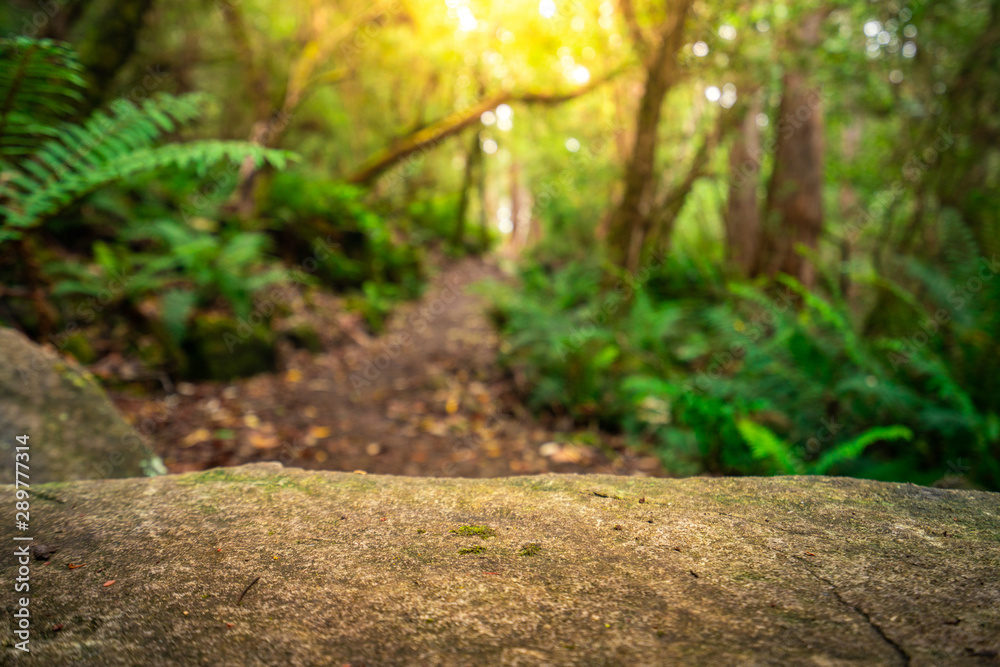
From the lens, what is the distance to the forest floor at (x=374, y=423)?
128 inches

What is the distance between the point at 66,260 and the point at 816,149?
7.97 metres

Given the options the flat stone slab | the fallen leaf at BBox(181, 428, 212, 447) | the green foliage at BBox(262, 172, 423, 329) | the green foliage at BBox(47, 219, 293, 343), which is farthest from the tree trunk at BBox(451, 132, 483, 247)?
the flat stone slab

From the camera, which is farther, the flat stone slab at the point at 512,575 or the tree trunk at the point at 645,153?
the tree trunk at the point at 645,153

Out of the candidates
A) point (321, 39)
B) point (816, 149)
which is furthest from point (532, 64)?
point (816, 149)

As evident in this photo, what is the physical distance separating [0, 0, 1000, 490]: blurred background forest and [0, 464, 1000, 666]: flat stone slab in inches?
49.1

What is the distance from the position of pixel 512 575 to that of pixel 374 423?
3248mm

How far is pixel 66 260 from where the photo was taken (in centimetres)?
439

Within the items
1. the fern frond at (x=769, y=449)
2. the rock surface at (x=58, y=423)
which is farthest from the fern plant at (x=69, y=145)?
the fern frond at (x=769, y=449)

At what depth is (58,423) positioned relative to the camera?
1885mm

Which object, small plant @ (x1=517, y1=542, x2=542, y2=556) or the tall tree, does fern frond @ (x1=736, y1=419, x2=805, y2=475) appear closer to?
small plant @ (x1=517, y1=542, x2=542, y2=556)

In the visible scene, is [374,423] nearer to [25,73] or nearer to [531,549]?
[25,73]

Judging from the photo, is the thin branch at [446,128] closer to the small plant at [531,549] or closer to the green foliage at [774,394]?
the green foliage at [774,394]

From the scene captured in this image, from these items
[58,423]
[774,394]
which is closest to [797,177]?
[774,394]

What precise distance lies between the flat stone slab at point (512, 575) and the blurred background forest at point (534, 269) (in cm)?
125
